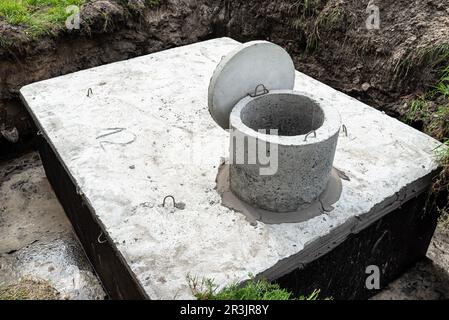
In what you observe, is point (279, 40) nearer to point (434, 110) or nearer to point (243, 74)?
point (434, 110)

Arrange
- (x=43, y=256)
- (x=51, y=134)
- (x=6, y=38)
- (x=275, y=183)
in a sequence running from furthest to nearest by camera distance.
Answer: (x=6, y=38), (x=43, y=256), (x=51, y=134), (x=275, y=183)

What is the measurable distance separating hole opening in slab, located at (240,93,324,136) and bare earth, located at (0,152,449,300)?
5.63ft

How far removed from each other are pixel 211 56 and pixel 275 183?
2635mm

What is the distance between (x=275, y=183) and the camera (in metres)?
2.91

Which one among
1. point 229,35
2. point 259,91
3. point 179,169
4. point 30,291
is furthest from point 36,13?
point 259,91

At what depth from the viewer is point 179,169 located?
3490 millimetres

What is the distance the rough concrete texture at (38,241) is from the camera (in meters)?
3.78

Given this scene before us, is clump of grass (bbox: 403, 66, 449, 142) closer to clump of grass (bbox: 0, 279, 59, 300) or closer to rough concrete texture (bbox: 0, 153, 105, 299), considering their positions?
rough concrete texture (bbox: 0, 153, 105, 299)

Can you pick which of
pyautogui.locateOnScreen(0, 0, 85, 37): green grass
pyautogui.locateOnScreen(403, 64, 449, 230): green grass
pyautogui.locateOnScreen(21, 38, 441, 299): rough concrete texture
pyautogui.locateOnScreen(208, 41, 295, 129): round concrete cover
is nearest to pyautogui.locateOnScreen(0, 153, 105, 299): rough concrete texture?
pyautogui.locateOnScreen(21, 38, 441, 299): rough concrete texture

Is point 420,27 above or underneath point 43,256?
above

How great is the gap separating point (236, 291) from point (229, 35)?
188 inches

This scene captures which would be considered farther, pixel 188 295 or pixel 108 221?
pixel 108 221

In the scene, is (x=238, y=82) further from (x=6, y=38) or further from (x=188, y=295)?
(x=6, y=38)
